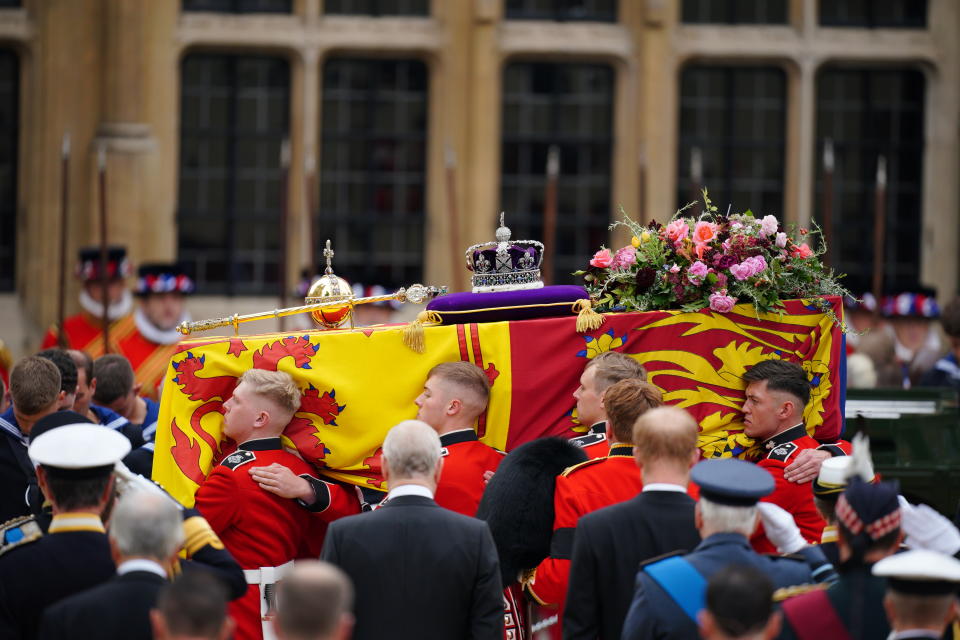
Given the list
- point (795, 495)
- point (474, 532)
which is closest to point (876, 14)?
point (795, 495)

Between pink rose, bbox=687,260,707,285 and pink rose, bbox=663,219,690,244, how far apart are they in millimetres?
194

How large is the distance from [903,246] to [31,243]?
830 cm

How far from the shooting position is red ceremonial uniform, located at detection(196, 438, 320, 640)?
581 centimetres

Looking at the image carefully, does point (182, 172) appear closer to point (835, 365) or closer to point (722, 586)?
point (835, 365)

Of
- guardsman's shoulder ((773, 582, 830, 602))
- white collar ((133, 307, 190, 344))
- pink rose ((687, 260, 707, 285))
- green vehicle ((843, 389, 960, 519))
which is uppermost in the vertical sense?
pink rose ((687, 260, 707, 285))

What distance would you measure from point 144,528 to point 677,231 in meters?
3.37

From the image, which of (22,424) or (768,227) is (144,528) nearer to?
(22,424)

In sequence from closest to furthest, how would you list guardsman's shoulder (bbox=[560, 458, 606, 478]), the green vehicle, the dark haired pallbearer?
guardsman's shoulder (bbox=[560, 458, 606, 478]) → the dark haired pallbearer → the green vehicle

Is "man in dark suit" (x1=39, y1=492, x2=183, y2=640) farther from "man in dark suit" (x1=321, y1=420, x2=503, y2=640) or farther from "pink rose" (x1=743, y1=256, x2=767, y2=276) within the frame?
"pink rose" (x1=743, y1=256, x2=767, y2=276)

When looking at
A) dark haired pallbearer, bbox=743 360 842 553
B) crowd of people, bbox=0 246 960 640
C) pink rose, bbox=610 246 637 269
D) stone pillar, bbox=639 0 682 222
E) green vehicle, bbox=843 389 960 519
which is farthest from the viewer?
stone pillar, bbox=639 0 682 222

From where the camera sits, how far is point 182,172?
1414cm

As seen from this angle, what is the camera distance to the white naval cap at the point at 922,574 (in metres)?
3.71

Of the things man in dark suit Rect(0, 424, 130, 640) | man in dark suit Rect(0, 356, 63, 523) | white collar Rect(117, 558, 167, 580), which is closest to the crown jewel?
man in dark suit Rect(0, 356, 63, 523)

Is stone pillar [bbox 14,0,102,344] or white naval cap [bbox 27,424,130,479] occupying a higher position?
stone pillar [bbox 14,0,102,344]
